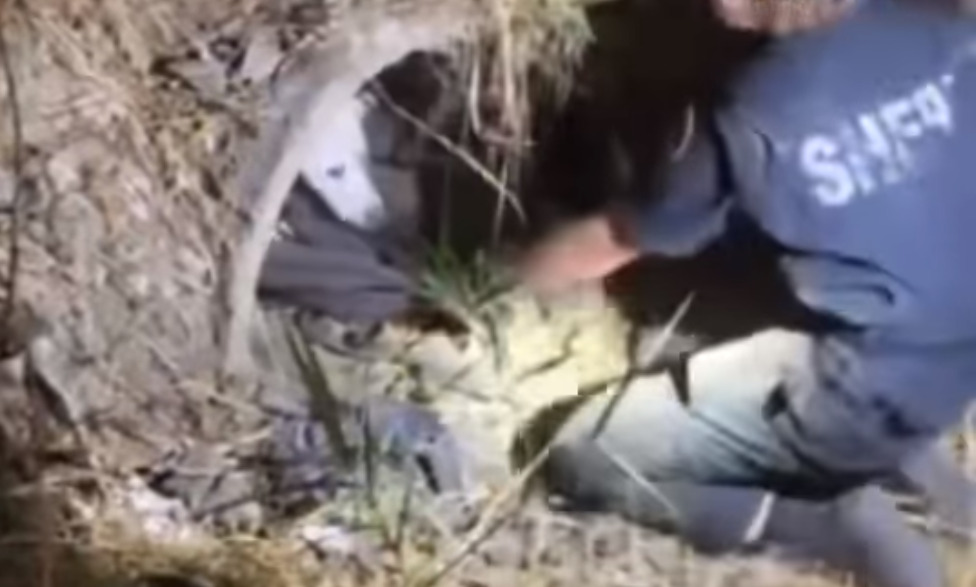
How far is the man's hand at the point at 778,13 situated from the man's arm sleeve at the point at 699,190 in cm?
5

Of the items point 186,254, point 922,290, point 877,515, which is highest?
point 186,254

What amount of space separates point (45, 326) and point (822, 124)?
0.42 m

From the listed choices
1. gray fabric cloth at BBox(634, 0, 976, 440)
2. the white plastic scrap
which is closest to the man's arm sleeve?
gray fabric cloth at BBox(634, 0, 976, 440)

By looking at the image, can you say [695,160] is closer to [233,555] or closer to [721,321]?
[721,321]

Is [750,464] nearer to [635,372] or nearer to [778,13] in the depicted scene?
[635,372]

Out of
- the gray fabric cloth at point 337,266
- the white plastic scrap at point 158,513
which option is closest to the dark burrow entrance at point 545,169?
the gray fabric cloth at point 337,266

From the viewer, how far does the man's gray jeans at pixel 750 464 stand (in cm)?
135

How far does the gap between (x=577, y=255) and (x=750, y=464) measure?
141 millimetres

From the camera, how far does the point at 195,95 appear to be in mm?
1357

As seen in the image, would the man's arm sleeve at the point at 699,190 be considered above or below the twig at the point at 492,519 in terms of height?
above

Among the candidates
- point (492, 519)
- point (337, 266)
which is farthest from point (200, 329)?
point (492, 519)

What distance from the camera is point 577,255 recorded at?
136 centimetres

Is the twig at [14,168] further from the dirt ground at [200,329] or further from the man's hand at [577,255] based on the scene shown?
the man's hand at [577,255]

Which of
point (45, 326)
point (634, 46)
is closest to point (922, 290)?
point (634, 46)
